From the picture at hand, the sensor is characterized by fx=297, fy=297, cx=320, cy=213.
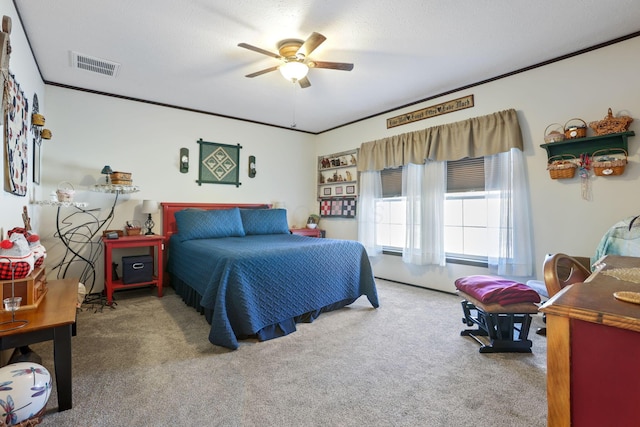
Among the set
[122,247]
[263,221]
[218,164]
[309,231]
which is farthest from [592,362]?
[218,164]

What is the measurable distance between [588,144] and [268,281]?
10.1 feet

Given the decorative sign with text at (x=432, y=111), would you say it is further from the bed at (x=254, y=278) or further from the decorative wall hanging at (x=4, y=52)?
the decorative wall hanging at (x=4, y=52)

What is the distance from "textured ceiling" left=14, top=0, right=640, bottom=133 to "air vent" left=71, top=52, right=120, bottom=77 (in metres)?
0.06

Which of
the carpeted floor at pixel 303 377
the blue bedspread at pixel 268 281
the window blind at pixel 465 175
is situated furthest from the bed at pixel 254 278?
the window blind at pixel 465 175

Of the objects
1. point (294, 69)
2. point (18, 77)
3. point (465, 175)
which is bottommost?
point (465, 175)

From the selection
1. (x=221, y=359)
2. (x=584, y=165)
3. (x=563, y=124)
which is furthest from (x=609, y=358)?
(x=563, y=124)

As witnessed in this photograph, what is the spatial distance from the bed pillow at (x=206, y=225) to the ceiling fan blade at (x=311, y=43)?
7.48 feet

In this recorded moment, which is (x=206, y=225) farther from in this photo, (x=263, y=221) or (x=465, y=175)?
(x=465, y=175)

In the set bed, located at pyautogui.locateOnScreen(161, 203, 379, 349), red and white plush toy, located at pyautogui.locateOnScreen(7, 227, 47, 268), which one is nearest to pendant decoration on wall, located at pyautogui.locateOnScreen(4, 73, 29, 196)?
red and white plush toy, located at pyautogui.locateOnScreen(7, 227, 47, 268)

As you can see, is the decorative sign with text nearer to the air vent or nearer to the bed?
the bed

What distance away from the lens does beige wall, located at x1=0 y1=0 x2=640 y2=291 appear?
2.56 metres

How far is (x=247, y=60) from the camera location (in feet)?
9.59

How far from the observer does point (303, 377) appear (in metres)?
1.83

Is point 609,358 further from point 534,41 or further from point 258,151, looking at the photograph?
point 258,151
